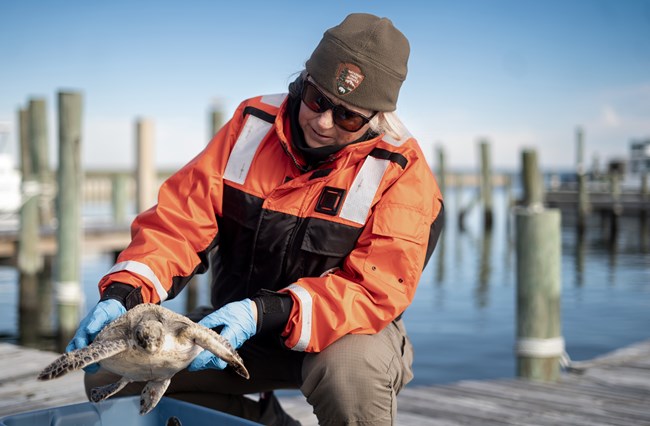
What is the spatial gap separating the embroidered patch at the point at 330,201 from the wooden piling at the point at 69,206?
179 inches

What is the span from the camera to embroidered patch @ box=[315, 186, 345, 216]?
2569 mm

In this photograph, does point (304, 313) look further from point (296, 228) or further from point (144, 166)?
point (144, 166)

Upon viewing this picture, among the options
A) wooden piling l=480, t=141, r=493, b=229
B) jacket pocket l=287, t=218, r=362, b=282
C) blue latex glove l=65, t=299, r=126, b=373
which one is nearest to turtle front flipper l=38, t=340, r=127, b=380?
blue latex glove l=65, t=299, r=126, b=373

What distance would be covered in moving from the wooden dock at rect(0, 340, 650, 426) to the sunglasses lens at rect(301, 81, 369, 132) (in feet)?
4.78

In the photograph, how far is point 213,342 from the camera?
2.08 meters

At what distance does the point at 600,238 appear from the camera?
20422mm

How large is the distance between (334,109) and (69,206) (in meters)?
4.67

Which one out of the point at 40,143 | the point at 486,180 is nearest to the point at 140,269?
the point at 40,143

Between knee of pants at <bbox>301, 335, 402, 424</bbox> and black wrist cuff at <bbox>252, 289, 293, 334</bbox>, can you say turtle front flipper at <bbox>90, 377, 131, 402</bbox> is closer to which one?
black wrist cuff at <bbox>252, 289, 293, 334</bbox>

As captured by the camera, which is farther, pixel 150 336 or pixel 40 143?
pixel 40 143

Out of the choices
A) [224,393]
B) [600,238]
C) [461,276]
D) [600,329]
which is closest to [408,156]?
[224,393]

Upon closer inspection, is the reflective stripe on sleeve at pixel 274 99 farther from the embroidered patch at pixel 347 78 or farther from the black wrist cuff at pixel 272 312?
the black wrist cuff at pixel 272 312

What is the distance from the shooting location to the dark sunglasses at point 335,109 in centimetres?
258

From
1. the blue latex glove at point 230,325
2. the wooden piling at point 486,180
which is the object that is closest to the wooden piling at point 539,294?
the blue latex glove at point 230,325
